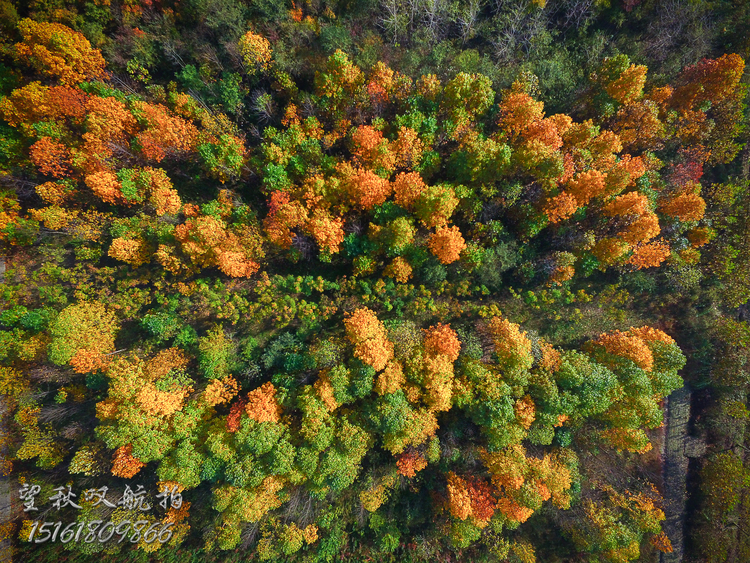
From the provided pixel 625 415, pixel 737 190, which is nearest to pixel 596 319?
pixel 625 415

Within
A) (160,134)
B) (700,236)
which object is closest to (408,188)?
(160,134)

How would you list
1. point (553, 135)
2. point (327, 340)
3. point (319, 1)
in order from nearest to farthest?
point (553, 135), point (327, 340), point (319, 1)

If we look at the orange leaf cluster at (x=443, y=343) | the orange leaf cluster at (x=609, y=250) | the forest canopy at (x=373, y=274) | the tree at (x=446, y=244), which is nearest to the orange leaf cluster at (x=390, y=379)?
the forest canopy at (x=373, y=274)

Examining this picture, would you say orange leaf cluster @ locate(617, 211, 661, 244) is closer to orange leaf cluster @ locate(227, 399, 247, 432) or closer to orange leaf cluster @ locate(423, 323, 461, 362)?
orange leaf cluster @ locate(423, 323, 461, 362)

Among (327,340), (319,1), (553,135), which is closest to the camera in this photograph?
(553,135)

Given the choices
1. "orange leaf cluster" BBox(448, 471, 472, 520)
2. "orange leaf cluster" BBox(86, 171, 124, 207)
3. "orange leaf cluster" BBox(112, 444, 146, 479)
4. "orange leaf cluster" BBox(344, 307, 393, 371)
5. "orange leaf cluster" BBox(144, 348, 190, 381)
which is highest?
"orange leaf cluster" BBox(86, 171, 124, 207)

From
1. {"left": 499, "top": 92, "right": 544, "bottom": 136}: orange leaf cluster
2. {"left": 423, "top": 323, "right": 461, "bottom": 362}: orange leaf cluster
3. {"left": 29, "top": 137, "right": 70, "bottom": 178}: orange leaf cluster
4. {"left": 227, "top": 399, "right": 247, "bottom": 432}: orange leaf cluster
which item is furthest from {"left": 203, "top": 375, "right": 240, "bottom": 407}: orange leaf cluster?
{"left": 499, "top": 92, "right": 544, "bottom": 136}: orange leaf cluster

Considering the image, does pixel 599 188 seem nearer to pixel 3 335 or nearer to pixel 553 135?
pixel 553 135

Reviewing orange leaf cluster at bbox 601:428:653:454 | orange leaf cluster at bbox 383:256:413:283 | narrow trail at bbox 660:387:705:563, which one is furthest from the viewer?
narrow trail at bbox 660:387:705:563

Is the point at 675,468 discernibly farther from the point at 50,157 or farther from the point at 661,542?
the point at 50,157
